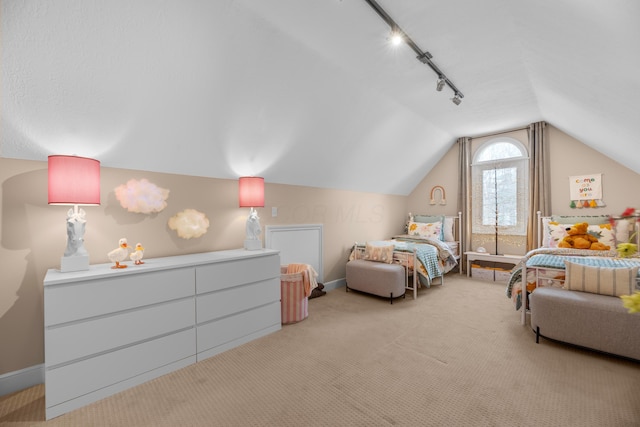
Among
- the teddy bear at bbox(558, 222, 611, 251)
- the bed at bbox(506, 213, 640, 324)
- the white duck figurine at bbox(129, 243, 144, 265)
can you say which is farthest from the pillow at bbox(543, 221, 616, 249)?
the white duck figurine at bbox(129, 243, 144, 265)

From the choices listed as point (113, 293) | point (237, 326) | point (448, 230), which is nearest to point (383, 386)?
point (237, 326)

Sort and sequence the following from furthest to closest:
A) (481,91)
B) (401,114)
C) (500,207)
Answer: (500,207), (401,114), (481,91)

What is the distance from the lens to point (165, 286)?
2139 mm

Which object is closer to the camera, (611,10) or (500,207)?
(611,10)

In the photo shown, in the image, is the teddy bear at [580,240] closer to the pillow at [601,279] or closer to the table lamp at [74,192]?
the pillow at [601,279]

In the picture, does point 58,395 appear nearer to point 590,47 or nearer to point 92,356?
point 92,356

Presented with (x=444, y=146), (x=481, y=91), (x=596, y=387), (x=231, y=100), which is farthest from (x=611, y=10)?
(x=444, y=146)

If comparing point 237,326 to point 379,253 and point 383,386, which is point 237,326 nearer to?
point 383,386

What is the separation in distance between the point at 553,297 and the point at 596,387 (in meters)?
0.72

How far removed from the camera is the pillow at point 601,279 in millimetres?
2326

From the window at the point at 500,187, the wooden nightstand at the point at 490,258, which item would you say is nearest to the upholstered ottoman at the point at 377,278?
the wooden nightstand at the point at 490,258

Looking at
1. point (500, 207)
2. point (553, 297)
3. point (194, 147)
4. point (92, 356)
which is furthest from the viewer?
point (500, 207)

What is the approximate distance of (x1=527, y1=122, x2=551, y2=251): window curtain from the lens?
4.50 m

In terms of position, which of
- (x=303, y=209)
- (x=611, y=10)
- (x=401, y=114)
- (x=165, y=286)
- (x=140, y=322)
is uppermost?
Answer: (x=401, y=114)
